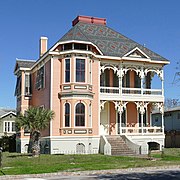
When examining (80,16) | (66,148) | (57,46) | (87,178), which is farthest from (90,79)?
(87,178)

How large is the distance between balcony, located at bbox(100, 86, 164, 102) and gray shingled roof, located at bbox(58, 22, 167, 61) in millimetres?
3126

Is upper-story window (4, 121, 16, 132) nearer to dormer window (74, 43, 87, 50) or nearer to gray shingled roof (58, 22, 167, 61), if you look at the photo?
gray shingled roof (58, 22, 167, 61)

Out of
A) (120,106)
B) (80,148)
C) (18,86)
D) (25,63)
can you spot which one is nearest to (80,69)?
(120,106)

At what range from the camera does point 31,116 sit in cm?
2803

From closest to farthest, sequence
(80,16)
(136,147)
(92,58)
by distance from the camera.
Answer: (136,147), (92,58), (80,16)

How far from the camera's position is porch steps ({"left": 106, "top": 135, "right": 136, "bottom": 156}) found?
30.1 meters

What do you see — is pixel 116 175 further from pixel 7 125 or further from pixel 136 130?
pixel 7 125

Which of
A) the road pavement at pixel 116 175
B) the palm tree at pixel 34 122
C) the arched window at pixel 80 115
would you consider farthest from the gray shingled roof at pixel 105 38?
the road pavement at pixel 116 175

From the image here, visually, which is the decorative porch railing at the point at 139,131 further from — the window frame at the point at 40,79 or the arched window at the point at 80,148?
the window frame at the point at 40,79

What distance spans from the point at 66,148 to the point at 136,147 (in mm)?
5714

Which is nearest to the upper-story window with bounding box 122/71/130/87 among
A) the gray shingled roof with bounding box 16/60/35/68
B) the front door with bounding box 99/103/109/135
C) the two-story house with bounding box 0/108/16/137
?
the front door with bounding box 99/103/109/135

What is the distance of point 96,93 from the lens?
32.8 m

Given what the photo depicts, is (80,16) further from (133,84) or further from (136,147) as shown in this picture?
(136,147)

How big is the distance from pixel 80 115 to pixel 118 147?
13.5 feet
